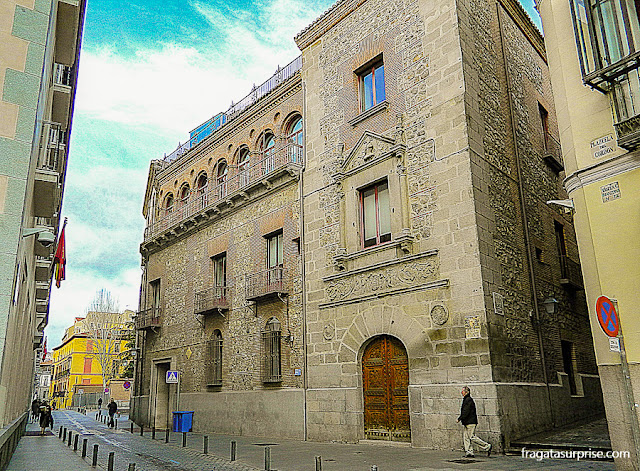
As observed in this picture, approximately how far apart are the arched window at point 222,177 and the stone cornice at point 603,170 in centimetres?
1600

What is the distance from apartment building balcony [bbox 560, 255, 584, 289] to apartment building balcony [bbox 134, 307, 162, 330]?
18.1 metres

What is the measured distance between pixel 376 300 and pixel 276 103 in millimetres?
10139

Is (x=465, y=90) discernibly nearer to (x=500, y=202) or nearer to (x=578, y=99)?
(x=500, y=202)

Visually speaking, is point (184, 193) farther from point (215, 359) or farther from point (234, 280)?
point (215, 359)

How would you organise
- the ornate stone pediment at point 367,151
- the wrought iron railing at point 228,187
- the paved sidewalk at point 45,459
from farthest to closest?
the wrought iron railing at point 228,187, the ornate stone pediment at point 367,151, the paved sidewalk at point 45,459

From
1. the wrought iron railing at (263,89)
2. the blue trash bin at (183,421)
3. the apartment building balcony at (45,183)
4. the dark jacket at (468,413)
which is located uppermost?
the wrought iron railing at (263,89)

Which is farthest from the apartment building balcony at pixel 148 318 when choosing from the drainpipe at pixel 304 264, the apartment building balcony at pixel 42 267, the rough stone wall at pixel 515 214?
the rough stone wall at pixel 515 214

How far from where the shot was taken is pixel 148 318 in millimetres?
26344

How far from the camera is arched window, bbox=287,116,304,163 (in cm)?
1897

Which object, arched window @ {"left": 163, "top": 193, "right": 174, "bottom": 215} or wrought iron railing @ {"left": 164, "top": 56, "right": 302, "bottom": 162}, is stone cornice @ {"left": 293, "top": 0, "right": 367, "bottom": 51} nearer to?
wrought iron railing @ {"left": 164, "top": 56, "right": 302, "bottom": 162}

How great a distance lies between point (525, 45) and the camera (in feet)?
59.9

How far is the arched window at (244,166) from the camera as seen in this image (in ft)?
70.6

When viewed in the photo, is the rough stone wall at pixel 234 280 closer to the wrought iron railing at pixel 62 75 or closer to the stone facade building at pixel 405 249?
the stone facade building at pixel 405 249

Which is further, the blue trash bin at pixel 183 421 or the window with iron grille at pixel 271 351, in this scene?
the blue trash bin at pixel 183 421
